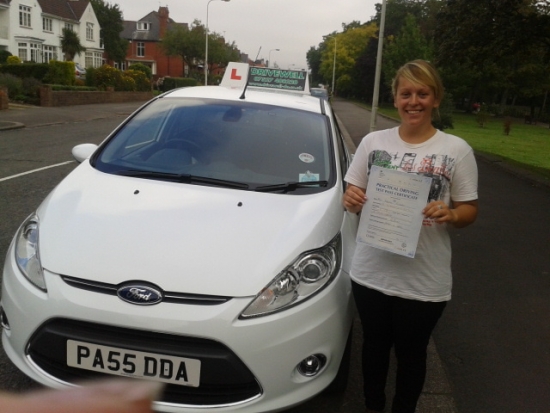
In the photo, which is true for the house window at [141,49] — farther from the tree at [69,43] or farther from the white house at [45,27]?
the tree at [69,43]

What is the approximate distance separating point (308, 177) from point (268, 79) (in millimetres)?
2027

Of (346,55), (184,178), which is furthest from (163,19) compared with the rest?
(184,178)

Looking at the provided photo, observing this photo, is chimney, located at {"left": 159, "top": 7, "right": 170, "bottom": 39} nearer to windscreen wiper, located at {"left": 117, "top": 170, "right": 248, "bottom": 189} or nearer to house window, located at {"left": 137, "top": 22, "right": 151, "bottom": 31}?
house window, located at {"left": 137, "top": 22, "right": 151, "bottom": 31}

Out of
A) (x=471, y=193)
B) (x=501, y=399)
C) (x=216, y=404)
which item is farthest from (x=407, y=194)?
(x=501, y=399)

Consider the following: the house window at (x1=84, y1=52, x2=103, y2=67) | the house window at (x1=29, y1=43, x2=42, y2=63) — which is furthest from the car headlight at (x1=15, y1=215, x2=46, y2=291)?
the house window at (x1=84, y1=52, x2=103, y2=67)

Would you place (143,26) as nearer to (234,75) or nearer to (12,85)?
(12,85)

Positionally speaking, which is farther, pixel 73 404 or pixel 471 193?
pixel 471 193

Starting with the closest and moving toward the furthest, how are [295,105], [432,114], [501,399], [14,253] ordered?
[432,114] < [14,253] < [501,399] < [295,105]

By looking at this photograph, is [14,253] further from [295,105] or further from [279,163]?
[295,105]

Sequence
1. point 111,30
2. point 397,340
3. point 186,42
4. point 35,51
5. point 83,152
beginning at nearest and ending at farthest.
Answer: point 397,340 → point 83,152 → point 35,51 → point 186,42 → point 111,30

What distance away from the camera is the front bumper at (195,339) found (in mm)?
2541

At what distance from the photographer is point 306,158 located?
13.0 feet

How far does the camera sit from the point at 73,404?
76 cm

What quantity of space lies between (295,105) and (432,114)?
75.2 inches
